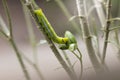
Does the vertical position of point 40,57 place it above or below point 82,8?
below

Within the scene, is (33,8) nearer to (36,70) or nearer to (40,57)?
(36,70)

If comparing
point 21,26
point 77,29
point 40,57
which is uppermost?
point 77,29

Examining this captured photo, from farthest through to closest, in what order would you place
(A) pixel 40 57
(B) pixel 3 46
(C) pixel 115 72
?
(B) pixel 3 46 → (A) pixel 40 57 → (C) pixel 115 72

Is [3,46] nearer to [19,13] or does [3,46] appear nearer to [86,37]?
[19,13]

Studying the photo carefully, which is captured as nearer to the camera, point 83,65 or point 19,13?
point 83,65

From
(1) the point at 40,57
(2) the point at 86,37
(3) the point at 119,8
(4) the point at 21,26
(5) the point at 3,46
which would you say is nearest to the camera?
(2) the point at 86,37

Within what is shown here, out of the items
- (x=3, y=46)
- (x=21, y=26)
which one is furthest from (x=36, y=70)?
(x=21, y=26)
